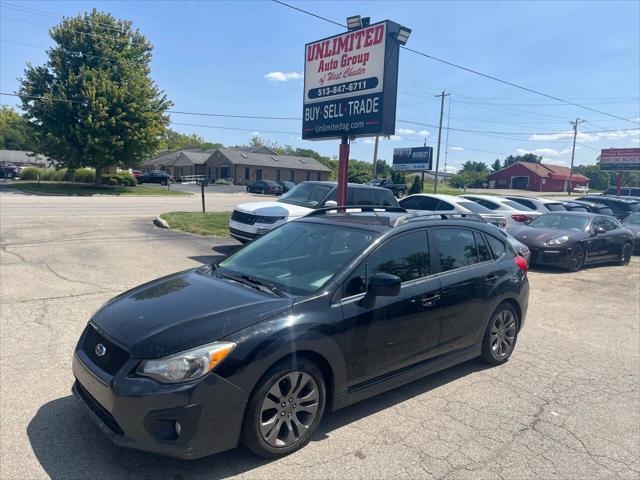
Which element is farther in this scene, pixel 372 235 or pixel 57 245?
pixel 57 245

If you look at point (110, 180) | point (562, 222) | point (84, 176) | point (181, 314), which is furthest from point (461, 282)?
point (84, 176)

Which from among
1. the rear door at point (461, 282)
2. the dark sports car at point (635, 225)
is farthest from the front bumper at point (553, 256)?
the rear door at point (461, 282)

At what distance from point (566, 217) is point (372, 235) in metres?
10.5

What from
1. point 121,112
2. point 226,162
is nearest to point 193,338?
point 121,112

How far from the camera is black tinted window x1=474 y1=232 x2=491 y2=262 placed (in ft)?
16.6

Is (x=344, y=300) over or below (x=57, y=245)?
over

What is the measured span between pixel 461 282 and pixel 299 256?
61.9 inches

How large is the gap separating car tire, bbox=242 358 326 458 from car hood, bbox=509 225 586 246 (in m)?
9.68

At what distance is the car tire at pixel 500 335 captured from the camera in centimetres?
501

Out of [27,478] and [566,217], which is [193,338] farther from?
[566,217]

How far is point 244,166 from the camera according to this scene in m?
69.5

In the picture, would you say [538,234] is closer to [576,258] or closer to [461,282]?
[576,258]

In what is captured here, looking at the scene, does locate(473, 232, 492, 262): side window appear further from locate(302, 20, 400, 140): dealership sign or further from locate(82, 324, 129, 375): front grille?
locate(302, 20, 400, 140): dealership sign

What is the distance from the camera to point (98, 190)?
38.8 m
